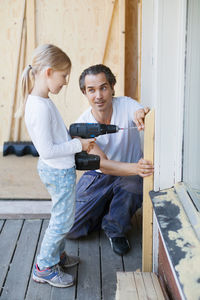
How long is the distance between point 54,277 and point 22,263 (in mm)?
340

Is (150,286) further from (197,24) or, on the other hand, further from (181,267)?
(197,24)

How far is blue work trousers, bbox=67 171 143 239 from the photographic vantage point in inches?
101

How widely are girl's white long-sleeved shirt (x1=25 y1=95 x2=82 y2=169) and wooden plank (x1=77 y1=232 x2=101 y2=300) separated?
762 mm

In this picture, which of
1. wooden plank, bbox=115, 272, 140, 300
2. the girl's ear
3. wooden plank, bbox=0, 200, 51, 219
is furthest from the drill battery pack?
wooden plank, bbox=0, 200, 51, 219

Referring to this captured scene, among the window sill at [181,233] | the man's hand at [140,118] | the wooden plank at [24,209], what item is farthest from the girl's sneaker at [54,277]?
the man's hand at [140,118]

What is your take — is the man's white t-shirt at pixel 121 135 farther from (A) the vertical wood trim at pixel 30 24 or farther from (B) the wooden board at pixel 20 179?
(A) the vertical wood trim at pixel 30 24

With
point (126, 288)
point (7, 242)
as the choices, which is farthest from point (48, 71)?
point (7, 242)

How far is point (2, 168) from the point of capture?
14.6ft

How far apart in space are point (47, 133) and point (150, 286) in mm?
931

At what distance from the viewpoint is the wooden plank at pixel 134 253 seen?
93.4 inches

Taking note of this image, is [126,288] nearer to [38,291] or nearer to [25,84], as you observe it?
[38,291]

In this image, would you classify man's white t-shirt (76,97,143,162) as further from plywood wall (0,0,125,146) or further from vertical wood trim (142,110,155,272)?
plywood wall (0,0,125,146)

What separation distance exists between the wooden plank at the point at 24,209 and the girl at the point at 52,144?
0.88 meters

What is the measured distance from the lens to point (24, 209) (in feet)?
10.3
